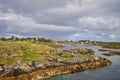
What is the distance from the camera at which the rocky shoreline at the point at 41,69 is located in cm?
6206

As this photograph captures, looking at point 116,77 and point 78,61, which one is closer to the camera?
point 116,77

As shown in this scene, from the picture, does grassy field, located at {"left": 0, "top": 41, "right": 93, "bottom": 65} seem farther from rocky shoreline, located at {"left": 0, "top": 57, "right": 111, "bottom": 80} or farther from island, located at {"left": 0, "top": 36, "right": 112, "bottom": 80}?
rocky shoreline, located at {"left": 0, "top": 57, "right": 111, "bottom": 80}

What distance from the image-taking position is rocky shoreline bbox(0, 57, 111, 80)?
62.1m

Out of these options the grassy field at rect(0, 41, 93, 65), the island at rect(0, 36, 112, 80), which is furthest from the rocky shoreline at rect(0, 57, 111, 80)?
the grassy field at rect(0, 41, 93, 65)

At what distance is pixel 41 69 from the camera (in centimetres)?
6956

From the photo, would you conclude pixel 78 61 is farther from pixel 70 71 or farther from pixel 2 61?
pixel 2 61

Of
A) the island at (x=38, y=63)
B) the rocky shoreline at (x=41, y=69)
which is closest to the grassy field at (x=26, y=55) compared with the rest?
the island at (x=38, y=63)

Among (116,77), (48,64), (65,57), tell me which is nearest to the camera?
(116,77)

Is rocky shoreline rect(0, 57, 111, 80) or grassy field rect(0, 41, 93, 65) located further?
grassy field rect(0, 41, 93, 65)

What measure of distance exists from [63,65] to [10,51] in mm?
21769

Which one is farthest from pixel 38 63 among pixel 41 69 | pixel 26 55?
pixel 26 55

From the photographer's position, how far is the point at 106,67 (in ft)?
280

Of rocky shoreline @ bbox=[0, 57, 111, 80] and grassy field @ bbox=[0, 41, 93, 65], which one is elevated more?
grassy field @ bbox=[0, 41, 93, 65]

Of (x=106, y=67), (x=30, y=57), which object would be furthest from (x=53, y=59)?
(x=106, y=67)
